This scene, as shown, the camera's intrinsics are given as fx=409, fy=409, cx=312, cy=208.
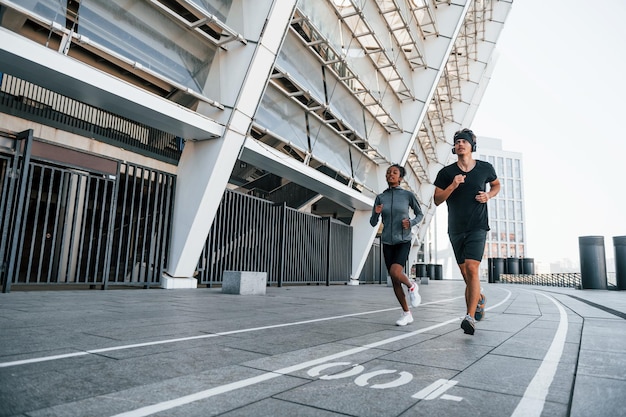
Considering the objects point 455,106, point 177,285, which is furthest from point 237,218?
point 455,106

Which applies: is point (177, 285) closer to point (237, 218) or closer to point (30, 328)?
point (237, 218)

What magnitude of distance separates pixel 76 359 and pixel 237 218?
35.9 ft

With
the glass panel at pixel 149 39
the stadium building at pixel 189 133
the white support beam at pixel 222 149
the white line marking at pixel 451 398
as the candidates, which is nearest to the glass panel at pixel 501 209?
the stadium building at pixel 189 133

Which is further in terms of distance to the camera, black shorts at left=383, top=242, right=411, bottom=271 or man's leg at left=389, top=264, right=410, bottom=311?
black shorts at left=383, top=242, right=411, bottom=271

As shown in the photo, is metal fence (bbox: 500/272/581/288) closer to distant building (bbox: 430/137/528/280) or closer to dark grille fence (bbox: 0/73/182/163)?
dark grille fence (bbox: 0/73/182/163)

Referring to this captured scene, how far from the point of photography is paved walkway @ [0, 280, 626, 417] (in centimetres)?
187

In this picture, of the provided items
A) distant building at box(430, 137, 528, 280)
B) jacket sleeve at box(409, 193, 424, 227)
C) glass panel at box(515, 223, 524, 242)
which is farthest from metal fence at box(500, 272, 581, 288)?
glass panel at box(515, 223, 524, 242)

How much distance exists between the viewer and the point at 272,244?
15328 millimetres

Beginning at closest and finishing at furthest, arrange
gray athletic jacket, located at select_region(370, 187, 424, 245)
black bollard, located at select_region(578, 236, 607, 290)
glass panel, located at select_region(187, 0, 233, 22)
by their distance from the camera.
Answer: gray athletic jacket, located at select_region(370, 187, 424, 245) → glass panel, located at select_region(187, 0, 233, 22) → black bollard, located at select_region(578, 236, 607, 290)

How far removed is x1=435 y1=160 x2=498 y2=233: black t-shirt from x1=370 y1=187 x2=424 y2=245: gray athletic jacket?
0.54m

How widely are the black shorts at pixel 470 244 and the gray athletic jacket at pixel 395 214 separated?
23.5 inches

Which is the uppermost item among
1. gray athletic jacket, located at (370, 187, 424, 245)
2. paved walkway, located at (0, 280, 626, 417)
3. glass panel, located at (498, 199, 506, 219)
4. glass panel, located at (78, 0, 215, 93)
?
glass panel, located at (498, 199, 506, 219)

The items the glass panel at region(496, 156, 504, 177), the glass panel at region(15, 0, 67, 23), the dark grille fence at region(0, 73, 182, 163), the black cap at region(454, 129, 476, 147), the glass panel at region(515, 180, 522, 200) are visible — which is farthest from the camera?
the glass panel at region(515, 180, 522, 200)

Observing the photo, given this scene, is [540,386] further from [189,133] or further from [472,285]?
[189,133]
